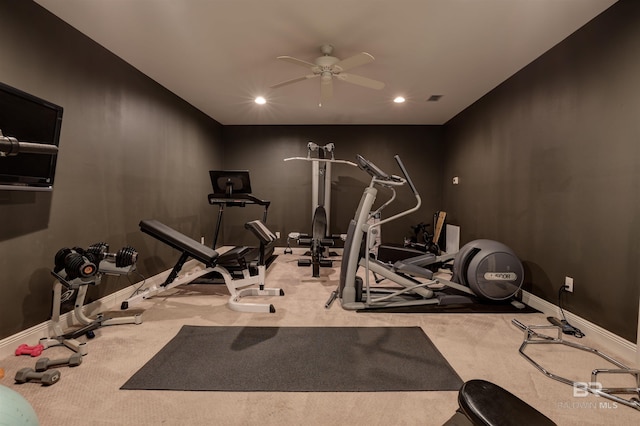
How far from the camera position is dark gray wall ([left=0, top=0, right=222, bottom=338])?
2.03m

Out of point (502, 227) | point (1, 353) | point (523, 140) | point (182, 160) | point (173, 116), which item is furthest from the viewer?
point (182, 160)

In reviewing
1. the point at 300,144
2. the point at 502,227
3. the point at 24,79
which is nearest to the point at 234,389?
the point at 24,79

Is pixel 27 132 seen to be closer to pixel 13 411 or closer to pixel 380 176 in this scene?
pixel 13 411

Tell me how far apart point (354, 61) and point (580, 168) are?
2.06 m

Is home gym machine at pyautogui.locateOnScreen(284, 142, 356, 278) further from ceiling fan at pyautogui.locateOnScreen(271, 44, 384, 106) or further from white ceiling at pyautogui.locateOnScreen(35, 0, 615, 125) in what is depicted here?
ceiling fan at pyautogui.locateOnScreen(271, 44, 384, 106)

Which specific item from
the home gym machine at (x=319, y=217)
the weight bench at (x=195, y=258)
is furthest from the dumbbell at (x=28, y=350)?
the home gym machine at (x=319, y=217)

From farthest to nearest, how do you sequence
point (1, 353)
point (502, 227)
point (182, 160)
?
point (182, 160) < point (502, 227) < point (1, 353)

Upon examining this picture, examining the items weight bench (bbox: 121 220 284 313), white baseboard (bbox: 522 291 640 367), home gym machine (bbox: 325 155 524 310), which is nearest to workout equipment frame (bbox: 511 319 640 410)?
white baseboard (bbox: 522 291 640 367)

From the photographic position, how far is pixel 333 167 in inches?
226

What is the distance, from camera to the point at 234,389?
1.64m

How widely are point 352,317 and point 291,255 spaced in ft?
9.41

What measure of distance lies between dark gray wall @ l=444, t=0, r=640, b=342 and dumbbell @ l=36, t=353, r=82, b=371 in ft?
11.8

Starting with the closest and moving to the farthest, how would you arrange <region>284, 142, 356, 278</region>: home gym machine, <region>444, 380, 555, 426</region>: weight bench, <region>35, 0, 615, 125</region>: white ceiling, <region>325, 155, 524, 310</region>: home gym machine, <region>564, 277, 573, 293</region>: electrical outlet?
1. <region>444, 380, 555, 426</region>: weight bench
2. <region>35, 0, 615, 125</region>: white ceiling
3. <region>564, 277, 573, 293</region>: electrical outlet
4. <region>325, 155, 524, 310</region>: home gym machine
5. <region>284, 142, 356, 278</region>: home gym machine

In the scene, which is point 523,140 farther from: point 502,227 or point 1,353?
point 1,353
